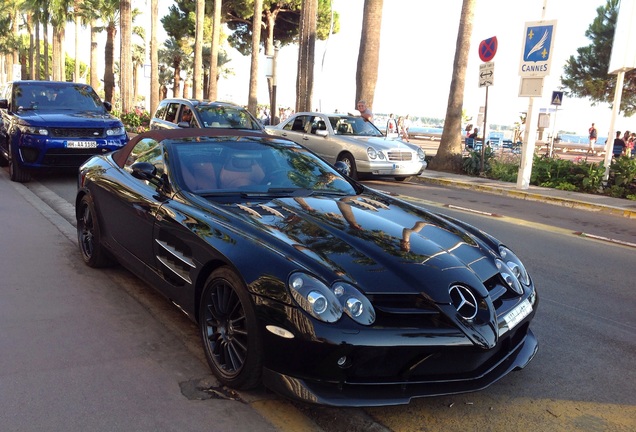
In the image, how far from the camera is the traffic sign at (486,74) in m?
15.5

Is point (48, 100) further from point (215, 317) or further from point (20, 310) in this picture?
point (215, 317)

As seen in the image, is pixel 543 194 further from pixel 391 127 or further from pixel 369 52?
pixel 391 127

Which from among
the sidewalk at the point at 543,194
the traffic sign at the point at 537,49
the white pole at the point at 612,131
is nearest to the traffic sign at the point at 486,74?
the traffic sign at the point at 537,49

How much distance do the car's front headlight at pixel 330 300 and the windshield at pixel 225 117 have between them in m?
10.4

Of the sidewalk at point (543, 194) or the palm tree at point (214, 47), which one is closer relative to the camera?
the sidewalk at point (543, 194)

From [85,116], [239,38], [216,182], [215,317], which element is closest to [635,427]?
[215,317]

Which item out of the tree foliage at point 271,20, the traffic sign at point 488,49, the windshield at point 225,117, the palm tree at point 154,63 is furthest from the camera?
the tree foliage at point 271,20

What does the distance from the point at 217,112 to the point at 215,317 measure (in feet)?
34.6

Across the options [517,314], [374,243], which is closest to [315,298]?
[374,243]

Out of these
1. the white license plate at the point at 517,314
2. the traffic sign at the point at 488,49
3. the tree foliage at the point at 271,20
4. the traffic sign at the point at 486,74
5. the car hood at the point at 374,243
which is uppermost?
the tree foliage at the point at 271,20

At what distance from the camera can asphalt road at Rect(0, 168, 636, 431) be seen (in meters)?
3.11

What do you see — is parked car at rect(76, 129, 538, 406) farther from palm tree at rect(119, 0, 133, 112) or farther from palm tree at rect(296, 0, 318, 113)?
palm tree at rect(119, 0, 133, 112)

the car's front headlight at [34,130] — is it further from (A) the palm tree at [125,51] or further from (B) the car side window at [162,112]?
(A) the palm tree at [125,51]

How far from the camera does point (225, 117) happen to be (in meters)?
13.4
